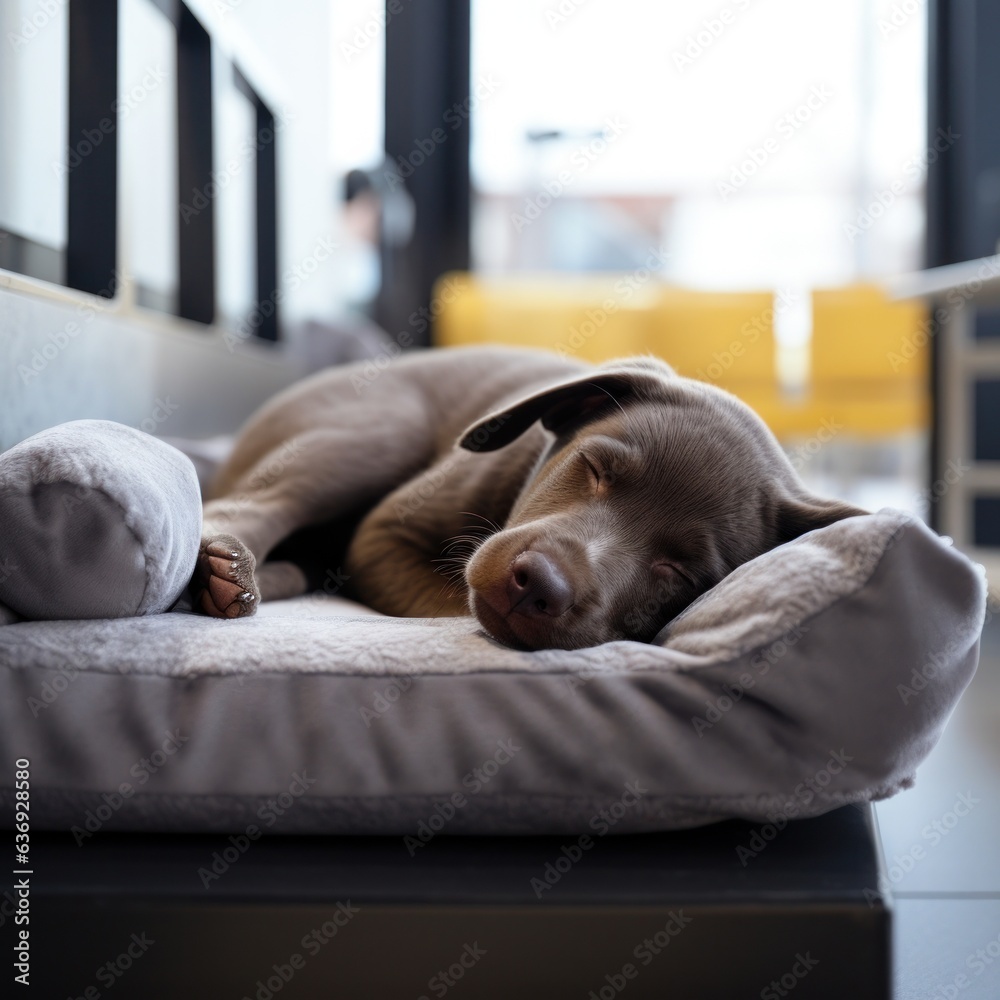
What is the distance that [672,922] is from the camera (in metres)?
1.10

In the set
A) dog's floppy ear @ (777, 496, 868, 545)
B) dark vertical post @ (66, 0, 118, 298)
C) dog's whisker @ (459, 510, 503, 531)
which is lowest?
dog's whisker @ (459, 510, 503, 531)

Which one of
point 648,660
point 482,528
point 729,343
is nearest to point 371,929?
point 648,660

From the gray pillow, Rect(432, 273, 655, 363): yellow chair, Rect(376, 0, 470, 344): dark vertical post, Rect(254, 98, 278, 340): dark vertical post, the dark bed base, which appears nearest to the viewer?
the dark bed base

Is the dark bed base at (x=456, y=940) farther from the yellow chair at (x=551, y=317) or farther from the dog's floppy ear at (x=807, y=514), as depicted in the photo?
the yellow chair at (x=551, y=317)

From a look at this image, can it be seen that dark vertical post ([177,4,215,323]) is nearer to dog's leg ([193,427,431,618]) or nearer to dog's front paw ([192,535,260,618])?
dog's leg ([193,427,431,618])

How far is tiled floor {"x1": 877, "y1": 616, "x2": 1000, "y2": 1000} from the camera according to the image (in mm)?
1389

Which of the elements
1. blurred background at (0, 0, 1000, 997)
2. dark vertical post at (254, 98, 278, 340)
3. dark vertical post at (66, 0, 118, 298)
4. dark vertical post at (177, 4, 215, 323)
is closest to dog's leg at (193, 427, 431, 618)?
blurred background at (0, 0, 1000, 997)

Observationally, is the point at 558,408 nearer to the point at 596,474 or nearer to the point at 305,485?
the point at 596,474

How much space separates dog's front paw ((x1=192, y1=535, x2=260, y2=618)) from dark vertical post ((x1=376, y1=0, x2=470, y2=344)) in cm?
583

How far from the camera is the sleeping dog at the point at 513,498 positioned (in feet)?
5.22

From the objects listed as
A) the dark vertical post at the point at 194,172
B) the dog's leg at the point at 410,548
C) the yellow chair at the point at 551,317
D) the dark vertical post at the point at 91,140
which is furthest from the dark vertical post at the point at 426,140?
the dog's leg at the point at 410,548

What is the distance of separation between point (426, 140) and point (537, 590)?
6.44 meters

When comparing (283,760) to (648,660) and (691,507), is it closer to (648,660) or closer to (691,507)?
(648,660)

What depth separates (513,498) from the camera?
2182mm
